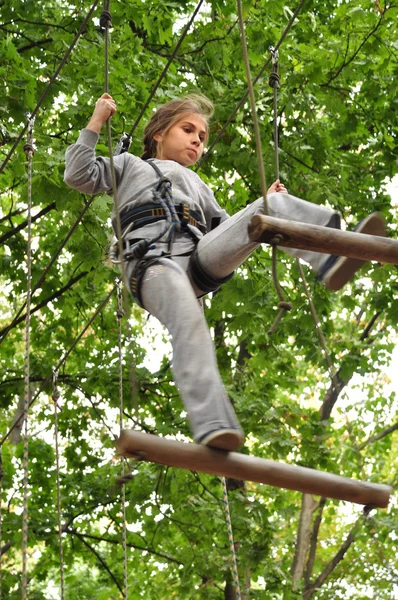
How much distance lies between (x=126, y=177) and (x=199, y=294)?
2.08 feet

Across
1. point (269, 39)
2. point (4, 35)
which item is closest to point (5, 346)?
point (4, 35)

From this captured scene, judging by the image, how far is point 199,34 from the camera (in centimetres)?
782

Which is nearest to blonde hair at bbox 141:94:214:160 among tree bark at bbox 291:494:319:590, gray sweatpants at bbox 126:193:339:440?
gray sweatpants at bbox 126:193:339:440

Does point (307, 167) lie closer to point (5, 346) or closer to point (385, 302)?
point (385, 302)

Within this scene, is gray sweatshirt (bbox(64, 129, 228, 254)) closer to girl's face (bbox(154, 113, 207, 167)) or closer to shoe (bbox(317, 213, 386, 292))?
girl's face (bbox(154, 113, 207, 167))

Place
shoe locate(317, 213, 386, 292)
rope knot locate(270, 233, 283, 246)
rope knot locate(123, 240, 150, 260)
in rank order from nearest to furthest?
rope knot locate(270, 233, 283, 246) < shoe locate(317, 213, 386, 292) < rope knot locate(123, 240, 150, 260)

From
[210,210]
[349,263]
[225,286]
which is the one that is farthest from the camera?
[225,286]

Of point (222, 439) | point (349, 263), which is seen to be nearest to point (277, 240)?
point (349, 263)

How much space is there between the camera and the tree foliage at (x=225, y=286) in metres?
6.88

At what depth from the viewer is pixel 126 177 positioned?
145 inches

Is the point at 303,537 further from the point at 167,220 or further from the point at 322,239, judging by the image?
the point at 322,239

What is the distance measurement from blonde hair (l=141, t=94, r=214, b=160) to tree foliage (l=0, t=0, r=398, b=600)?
7.25 feet

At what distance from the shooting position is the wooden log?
2.55 m

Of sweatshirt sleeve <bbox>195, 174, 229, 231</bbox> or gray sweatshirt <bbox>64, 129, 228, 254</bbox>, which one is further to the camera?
sweatshirt sleeve <bbox>195, 174, 229, 231</bbox>
